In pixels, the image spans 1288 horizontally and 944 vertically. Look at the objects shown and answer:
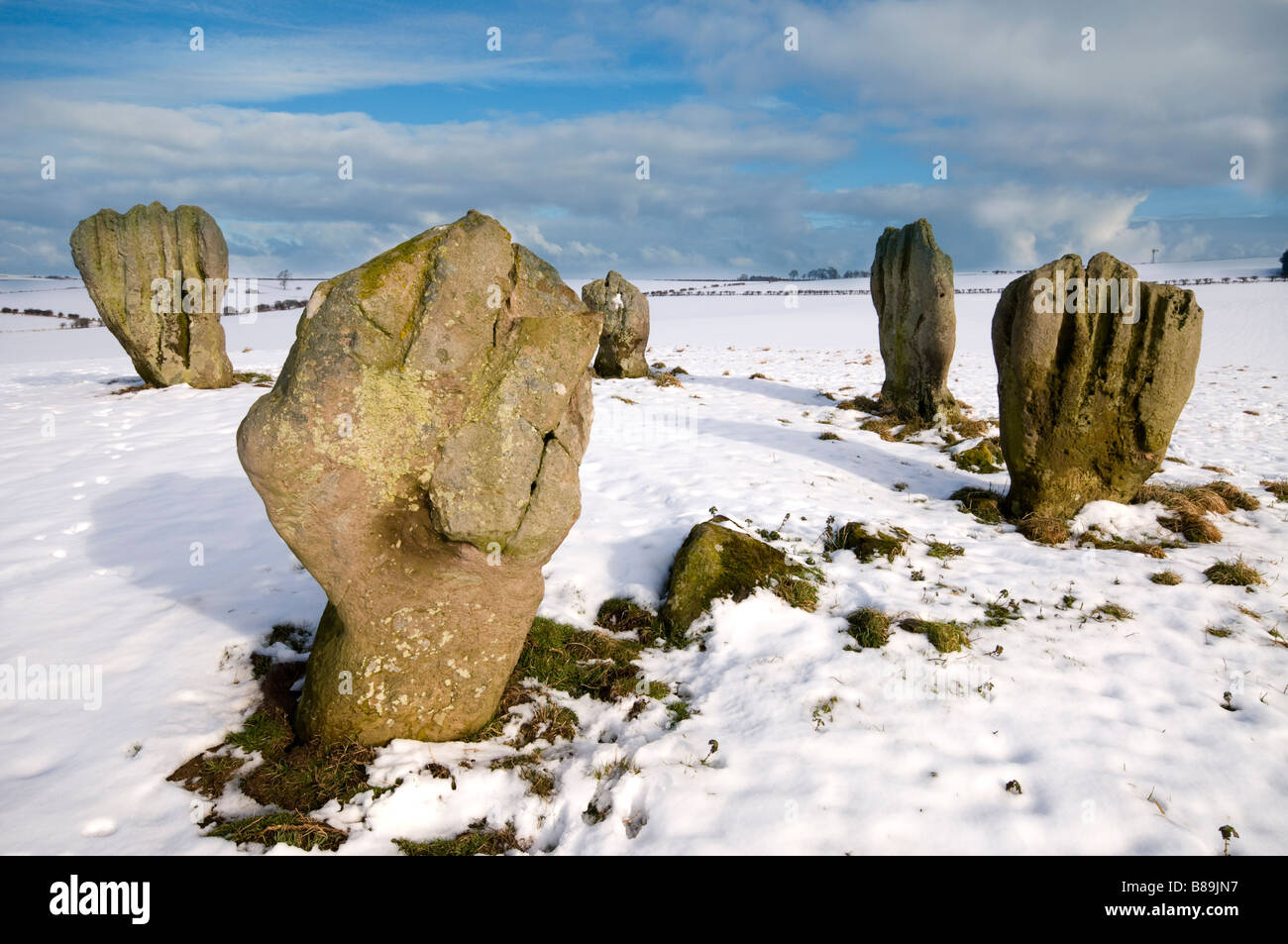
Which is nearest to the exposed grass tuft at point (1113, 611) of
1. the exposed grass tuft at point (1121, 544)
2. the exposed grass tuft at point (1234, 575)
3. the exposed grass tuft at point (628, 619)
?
the exposed grass tuft at point (1234, 575)

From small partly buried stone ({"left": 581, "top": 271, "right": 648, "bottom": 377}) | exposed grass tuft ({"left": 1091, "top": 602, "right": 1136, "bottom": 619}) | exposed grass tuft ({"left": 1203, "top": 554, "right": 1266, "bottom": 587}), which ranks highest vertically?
small partly buried stone ({"left": 581, "top": 271, "right": 648, "bottom": 377})

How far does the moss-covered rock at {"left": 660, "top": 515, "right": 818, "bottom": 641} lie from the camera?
644cm

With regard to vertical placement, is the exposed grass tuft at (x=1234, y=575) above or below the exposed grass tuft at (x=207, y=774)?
above

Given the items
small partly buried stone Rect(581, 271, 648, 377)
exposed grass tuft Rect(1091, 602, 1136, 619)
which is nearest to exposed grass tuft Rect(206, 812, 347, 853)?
exposed grass tuft Rect(1091, 602, 1136, 619)

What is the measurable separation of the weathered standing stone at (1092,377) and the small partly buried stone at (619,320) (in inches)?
436

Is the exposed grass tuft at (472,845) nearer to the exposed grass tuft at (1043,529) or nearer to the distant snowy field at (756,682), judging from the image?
the distant snowy field at (756,682)

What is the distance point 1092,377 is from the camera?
343 inches

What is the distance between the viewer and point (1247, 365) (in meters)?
23.7

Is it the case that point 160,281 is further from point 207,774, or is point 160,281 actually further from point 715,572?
point 715,572

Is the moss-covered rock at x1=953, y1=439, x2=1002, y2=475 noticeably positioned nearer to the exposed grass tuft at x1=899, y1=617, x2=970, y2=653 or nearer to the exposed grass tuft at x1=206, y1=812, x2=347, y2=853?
the exposed grass tuft at x1=899, y1=617, x2=970, y2=653

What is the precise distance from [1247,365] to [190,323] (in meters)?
32.2

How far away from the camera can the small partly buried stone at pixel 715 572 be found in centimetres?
645

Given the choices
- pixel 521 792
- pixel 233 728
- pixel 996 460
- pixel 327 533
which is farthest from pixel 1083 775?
pixel 996 460
